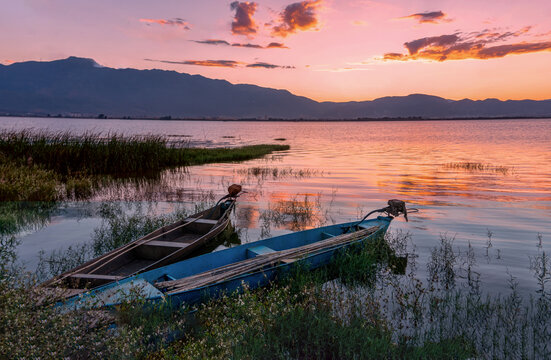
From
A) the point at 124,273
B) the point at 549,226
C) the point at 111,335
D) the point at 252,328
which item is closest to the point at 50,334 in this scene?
the point at 111,335

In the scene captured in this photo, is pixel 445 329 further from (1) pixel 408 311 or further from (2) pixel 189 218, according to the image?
(2) pixel 189 218

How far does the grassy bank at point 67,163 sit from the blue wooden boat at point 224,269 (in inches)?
483

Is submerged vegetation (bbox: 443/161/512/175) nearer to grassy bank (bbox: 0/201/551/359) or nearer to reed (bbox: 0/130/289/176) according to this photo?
grassy bank (bbox: 0/201/551/359)

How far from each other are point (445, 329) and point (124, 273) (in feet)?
23.5

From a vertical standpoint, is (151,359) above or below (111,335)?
below

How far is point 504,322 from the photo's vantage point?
6770 mm

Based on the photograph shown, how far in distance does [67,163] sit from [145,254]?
60.1 feet

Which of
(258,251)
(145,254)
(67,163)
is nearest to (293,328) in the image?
(258,251)

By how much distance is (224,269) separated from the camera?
24.9ft

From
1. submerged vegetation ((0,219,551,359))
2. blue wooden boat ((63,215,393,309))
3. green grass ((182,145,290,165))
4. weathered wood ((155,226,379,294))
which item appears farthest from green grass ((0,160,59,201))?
green grass ((182,145,290,165))

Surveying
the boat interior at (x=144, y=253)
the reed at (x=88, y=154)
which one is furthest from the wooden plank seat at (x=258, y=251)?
the reed at (x=88, y=154)

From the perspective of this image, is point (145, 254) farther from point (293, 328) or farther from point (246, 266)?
point (293, 328)

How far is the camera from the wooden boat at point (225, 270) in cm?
616

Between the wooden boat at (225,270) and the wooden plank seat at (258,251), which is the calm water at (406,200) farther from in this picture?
the wooden plank seat at (258,251)
